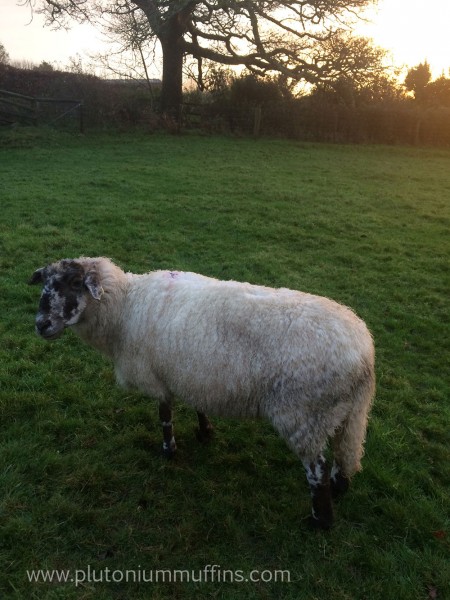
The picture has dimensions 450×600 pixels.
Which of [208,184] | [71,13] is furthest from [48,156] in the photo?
[71,13]

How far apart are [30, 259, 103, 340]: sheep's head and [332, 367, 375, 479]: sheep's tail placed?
229 cm

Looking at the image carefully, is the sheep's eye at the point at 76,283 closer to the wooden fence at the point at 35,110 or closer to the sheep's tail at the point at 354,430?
the sheep's tail at the point at 354,430

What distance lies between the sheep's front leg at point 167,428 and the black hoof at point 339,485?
149 centimetres

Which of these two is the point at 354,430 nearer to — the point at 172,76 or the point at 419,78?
the point at 172,76

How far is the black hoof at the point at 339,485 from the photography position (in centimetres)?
372

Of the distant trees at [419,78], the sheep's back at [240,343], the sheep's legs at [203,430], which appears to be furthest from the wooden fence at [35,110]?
the distant trees at [419,78]

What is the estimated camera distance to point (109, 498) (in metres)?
3.63

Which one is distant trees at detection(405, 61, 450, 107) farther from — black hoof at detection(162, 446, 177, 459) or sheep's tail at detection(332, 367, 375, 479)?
black hoof at detection(162, 446, 177, 459)

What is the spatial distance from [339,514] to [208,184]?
1180 cm

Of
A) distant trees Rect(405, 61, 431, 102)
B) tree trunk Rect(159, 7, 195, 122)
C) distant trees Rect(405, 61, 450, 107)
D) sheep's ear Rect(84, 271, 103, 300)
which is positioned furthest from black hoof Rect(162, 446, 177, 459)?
distant trees Rect(405, 61, 431, 102)

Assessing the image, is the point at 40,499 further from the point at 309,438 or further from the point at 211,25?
the point at 211,25

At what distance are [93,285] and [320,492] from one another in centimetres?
253

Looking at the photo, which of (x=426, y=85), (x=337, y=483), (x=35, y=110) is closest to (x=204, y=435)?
(x=337, y=483)

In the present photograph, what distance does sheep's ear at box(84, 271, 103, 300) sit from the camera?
3750 mm
